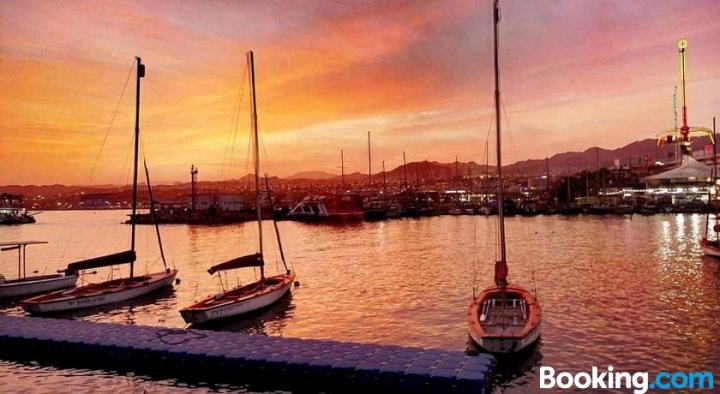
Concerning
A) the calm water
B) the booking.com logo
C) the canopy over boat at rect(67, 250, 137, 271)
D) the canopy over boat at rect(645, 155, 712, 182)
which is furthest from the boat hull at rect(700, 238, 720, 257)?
the canopy over boat at rect(645, 155, 712, 182)

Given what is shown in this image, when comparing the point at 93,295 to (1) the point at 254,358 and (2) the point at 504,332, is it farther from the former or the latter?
(2) the point at 504,332

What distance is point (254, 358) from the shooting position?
2106 centimetres

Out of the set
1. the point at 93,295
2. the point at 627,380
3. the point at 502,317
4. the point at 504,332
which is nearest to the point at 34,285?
the point at 93,295

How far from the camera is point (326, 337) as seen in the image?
28.3 metres

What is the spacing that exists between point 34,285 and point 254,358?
92.0 ft

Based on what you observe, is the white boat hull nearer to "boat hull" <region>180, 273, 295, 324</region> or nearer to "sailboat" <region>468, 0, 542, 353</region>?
"boat hull" <region>180, 273, 295, 324</region>

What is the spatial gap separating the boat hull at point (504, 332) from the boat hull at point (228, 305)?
12532mm

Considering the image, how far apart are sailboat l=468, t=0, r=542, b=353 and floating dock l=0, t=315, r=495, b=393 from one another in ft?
4.82

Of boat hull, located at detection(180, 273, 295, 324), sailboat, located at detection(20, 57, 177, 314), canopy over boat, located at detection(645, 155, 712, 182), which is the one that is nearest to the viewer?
boat hull, located at detection(180, 273, 295, 324)

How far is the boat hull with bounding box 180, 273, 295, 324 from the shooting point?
28.1m

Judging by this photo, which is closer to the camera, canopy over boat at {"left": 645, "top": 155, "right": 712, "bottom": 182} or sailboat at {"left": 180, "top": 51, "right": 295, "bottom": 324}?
sailboat at {"left": 180, "top": 51, "right": 295, "bottom": 324}

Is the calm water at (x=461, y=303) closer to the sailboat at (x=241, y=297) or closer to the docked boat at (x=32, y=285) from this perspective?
the sailboat at (x=241, y=297)

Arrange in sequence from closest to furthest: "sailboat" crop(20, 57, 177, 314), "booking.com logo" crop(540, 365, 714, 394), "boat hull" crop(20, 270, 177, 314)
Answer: "booking.com logo" crop(540, 365, 714, 394) < "boat hull" crop(20, 270, 177, 314) < "sailboat" crop(20, 57, 177, 314)

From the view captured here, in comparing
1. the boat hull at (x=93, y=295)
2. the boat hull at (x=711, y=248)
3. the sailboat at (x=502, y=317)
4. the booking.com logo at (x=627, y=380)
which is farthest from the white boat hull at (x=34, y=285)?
the boat hull at (x=711, y=248)
